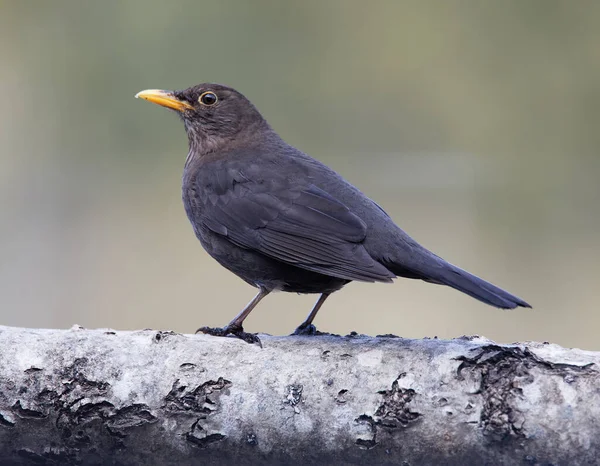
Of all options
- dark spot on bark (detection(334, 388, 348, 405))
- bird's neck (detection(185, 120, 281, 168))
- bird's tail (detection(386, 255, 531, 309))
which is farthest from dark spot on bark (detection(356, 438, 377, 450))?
bird's neck (detection(185, 120, 281, 168))

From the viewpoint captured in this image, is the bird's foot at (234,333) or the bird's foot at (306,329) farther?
the bird's foot at (306,329)

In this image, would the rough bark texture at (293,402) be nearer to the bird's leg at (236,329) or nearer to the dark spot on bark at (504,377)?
the dark spot on bark at (504,377)

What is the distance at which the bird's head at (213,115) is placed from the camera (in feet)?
12.4

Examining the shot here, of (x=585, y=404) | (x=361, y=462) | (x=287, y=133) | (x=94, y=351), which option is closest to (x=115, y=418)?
(x=94, y=351)

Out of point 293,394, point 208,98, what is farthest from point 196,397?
point 208,98

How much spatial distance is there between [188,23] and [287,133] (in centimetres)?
147

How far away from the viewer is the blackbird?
2.71 meters

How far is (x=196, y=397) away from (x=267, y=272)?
2.58 feet

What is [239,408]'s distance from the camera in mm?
2338

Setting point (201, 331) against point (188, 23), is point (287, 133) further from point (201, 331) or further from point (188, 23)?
point (201, 331)

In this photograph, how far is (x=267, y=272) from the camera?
3.06 metres

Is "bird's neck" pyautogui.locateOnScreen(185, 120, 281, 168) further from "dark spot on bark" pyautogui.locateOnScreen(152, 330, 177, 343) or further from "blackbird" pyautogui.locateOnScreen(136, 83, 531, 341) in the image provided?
"dark spot on bark" pyautogui.locateOnScreen(152, 330, 177, 343)

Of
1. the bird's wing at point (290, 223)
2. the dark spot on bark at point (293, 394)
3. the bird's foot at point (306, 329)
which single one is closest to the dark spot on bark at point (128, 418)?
the dark spot on bark at point (293, 394)

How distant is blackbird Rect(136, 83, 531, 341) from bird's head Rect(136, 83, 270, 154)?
0.04 m
